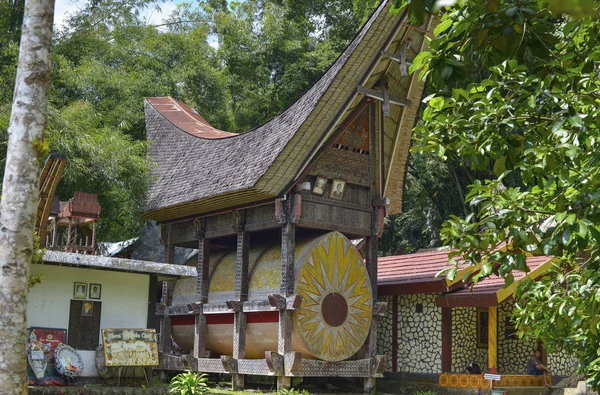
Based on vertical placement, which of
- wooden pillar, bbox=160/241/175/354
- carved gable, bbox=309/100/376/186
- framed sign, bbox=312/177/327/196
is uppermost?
carved gable, bbox=309/100/376/186

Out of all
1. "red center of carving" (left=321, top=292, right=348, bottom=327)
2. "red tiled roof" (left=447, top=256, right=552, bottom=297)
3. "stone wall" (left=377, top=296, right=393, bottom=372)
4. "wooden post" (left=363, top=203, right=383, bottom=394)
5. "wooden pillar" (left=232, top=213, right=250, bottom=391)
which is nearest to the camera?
"red center of carving" (left=321, top=292, right=348, bottom=327)

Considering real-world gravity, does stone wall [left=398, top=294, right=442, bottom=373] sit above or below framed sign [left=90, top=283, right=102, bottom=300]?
below

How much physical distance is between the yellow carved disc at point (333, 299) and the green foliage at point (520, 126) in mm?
8985

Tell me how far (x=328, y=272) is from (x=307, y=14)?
17.1 metres

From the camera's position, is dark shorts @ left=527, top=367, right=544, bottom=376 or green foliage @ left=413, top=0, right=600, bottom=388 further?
dark shorts @ left=527, top=367, right=544, bottom=376

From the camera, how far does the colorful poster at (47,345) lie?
12.0 m

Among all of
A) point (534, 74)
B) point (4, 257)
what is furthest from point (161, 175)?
point (534, 74)

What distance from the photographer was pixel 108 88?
21562 mm

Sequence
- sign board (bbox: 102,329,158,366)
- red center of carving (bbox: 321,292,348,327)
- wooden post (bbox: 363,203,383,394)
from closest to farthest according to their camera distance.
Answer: sign board (bbox: 102,329,158,366) < red center of carving (bbox: 321,292,348,327) < wooden post (bbox: 363,203,383,394)

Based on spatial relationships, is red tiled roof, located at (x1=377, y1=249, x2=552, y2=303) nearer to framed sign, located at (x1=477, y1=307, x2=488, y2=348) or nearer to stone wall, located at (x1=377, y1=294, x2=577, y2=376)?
stone wall, located at (x1=377, y1=294, x2=577, y2=376)

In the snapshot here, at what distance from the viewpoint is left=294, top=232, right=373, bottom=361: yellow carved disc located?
51.1 feet

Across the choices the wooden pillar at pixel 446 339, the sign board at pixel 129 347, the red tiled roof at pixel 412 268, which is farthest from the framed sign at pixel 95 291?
the wooden pillar at pixel 446 339

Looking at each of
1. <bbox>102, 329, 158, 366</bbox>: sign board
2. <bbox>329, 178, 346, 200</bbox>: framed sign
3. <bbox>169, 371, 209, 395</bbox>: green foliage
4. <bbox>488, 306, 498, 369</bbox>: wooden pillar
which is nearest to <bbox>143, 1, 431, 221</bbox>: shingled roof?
<bbox>329, 178, 346, 200</bbox>: framed sign

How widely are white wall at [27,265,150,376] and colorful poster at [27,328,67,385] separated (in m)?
0.16
